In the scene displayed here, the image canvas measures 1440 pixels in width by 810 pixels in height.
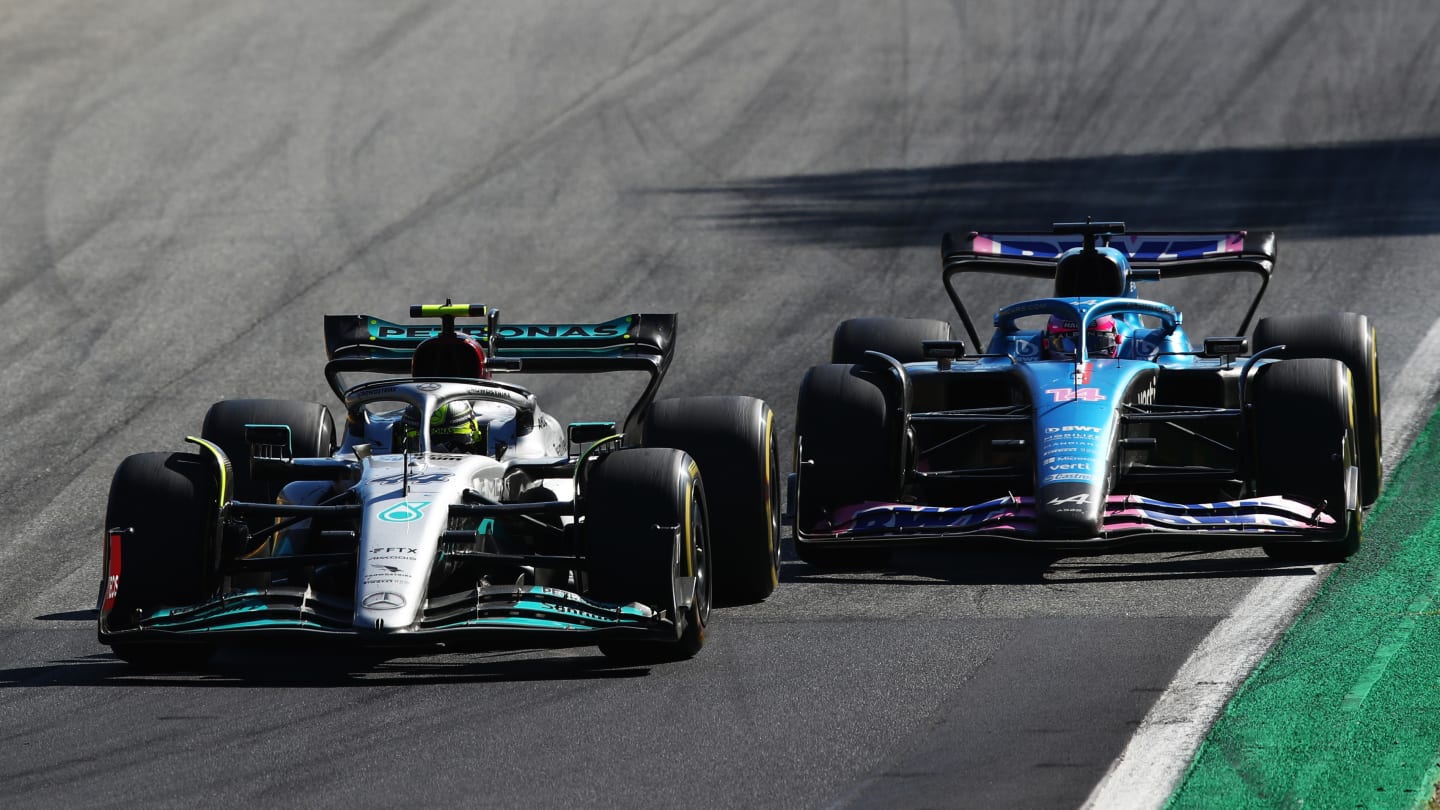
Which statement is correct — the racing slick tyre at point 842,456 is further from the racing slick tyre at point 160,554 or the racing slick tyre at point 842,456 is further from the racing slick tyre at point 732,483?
the racing slick tyre at point 160,554

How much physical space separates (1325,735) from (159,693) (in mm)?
4895

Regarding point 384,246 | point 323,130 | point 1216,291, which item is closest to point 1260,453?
point 1216,291

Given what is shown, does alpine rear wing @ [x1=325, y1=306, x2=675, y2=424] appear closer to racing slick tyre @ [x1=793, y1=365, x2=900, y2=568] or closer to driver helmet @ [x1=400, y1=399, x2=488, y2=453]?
driver helmet @ [x1=400, y1=399, x2=488, y2=453]

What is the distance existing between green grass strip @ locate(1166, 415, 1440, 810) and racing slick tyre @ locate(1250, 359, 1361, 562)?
31 centimetres

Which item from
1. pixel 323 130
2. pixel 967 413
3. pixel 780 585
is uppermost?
pixel 323 130

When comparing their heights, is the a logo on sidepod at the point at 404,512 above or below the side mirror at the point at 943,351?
below

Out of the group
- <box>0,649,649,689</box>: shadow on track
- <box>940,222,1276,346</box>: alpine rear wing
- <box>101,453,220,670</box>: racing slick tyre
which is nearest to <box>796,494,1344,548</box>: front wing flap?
<box>0,649,649,689</box>: shadow on track

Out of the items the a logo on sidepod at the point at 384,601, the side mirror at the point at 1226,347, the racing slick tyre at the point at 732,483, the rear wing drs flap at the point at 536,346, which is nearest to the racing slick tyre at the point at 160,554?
the a logo on sidepod at the point at 384,601

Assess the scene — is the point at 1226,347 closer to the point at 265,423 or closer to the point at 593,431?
the point at 593,431

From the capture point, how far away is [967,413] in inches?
491

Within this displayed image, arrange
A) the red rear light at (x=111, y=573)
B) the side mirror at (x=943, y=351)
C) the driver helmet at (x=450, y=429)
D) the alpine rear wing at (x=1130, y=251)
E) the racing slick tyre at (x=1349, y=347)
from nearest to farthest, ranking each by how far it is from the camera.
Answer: the red rear light at (x=111, y=573) → the driver helmet at (x=450, y=429) → the side mirror at (x=943, y=351) → the racing slick tyre at (x=1349, y=347) → the alpine rear wing at (x=1130, y=251)

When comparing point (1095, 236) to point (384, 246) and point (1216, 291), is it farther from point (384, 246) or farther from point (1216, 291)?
point (384, 246)

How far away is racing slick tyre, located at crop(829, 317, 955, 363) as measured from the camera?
14281mm

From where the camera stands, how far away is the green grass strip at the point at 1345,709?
7262 millimetres
